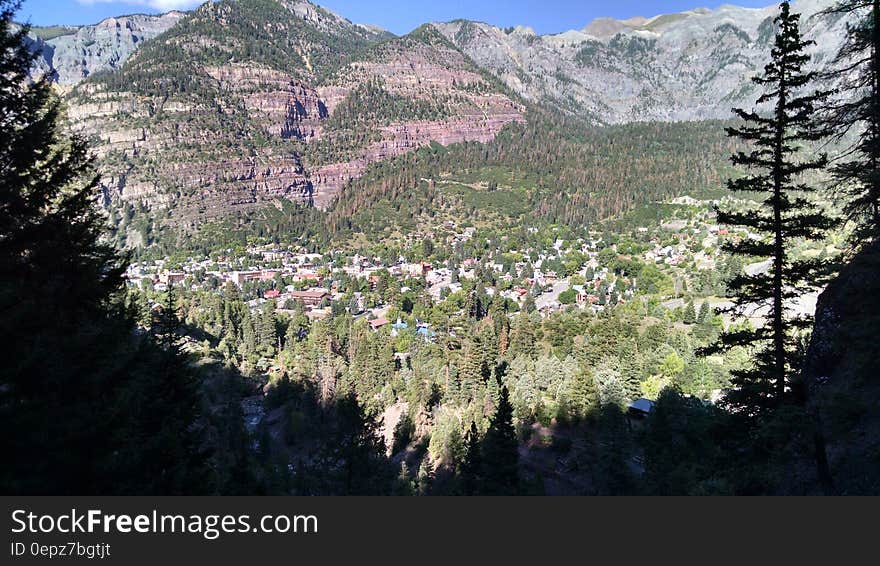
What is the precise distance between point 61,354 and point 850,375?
1782cm

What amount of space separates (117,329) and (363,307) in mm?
75178

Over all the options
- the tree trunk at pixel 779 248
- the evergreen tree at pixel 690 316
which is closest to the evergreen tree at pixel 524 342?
the evergreen tree at pixel 690 316

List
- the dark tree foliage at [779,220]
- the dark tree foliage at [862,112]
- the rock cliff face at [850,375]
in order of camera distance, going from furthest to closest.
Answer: the dark tree foliage at [862,112], the dark tree foliage at [779,220], the rock cliff face at [850,375]

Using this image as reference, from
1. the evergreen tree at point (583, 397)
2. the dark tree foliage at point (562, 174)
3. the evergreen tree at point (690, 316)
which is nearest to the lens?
the evergreen tree at point (583, 397)

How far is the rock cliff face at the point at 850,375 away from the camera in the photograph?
11.5m

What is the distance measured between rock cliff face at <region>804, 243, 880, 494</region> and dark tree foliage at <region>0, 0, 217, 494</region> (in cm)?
1448

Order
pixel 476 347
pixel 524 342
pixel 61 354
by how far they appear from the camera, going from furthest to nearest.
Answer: pixel 524 342
pixel 476 347
pixel 61 354

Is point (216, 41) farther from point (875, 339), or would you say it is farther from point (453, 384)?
point (875, 339)

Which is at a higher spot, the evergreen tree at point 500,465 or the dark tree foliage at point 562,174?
the dark tree foliage at point 562,174

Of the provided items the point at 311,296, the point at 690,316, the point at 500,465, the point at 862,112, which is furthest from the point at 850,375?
the point at 311,296

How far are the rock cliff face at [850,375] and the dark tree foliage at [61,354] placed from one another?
14.5 m

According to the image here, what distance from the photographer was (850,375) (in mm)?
13414

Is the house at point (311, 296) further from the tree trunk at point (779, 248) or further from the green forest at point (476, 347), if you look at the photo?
the tree trunk at point (779, 248)

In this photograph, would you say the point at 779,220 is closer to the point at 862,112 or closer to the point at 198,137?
the point at 862,112
